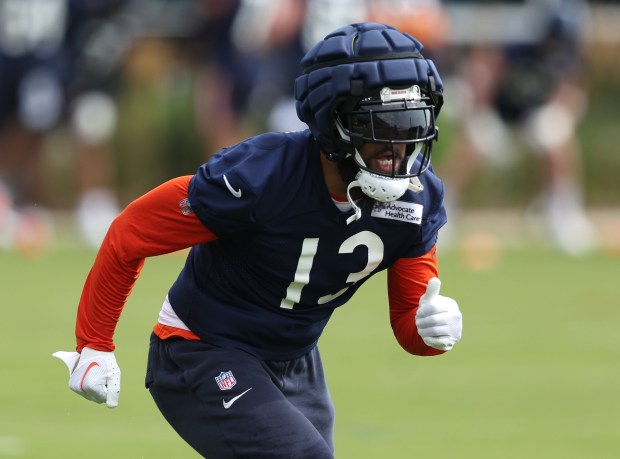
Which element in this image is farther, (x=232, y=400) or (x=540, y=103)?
(x=540, y=103)

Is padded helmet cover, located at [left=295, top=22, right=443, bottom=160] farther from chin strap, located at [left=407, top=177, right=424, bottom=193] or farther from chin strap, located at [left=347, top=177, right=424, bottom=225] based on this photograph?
chin strap, located at [left=407, top=177, right=424, bottom=193]

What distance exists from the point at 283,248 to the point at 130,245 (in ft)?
1.51

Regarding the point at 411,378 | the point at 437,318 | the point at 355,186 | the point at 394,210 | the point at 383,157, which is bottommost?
the point at 411,378

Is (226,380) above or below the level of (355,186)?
below

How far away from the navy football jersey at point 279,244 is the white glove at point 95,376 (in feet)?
1.01

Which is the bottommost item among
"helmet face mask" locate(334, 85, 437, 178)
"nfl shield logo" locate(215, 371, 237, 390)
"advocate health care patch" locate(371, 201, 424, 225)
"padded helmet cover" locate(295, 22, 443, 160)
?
"nfl shield logo" locate(215, 371, 237, 390)

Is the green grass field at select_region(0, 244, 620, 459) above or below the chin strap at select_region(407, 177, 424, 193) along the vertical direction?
below

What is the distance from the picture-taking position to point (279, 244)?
4355 millimetres

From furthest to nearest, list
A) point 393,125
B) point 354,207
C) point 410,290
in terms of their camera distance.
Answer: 1. point 410,290
2. point 354,207
3. point 393,125

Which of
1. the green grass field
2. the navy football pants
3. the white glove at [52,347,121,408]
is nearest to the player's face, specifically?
the navy football pants

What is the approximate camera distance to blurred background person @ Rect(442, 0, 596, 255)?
14.2 m

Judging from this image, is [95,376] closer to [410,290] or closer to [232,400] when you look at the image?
[232,400]

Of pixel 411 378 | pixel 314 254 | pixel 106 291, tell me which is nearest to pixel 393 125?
pixel 314 254

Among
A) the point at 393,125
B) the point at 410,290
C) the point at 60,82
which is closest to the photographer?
the point at 393,125
